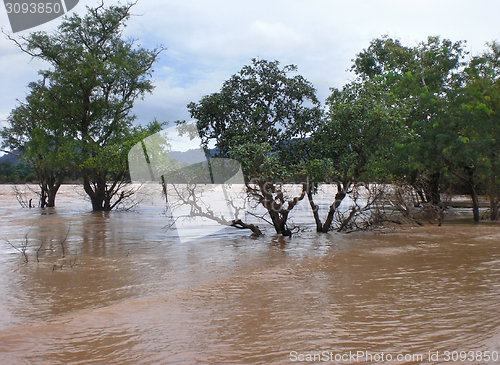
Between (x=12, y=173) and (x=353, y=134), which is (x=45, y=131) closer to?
(x=353, y=134)

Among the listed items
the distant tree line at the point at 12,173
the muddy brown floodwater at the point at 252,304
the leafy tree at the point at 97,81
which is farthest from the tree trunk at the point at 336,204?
the distant tree line at the point at 12,173

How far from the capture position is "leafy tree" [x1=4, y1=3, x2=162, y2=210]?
71.6 ft

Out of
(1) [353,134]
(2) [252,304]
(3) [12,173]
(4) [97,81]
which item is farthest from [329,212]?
(3) [12,173]

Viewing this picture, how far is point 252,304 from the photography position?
21.2 feet

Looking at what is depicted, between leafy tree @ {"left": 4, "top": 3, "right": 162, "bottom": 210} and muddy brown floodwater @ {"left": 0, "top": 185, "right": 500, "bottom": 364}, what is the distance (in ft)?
35.0

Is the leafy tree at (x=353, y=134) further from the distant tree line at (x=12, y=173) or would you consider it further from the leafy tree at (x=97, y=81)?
the distant tree line at (x=12, y=173)

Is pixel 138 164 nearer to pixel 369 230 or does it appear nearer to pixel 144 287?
pixel 369 230

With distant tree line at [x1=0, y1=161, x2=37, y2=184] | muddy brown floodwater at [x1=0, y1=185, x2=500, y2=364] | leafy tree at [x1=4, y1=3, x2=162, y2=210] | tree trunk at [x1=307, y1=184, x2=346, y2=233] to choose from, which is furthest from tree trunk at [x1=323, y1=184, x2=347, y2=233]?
distant tree line at [x1=0, y1=161, x2=37, y2=184]

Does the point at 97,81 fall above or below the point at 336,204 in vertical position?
above

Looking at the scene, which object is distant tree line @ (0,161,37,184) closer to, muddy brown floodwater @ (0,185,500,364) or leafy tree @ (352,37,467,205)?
leafy tree @ (352,37,467,205)

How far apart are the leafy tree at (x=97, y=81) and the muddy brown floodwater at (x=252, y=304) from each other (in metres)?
10.7

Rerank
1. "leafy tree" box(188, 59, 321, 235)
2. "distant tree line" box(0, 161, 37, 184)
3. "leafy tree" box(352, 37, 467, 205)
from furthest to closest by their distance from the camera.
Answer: "distant tree line" box(0, 161, 37, 184), "leafy tree" box(352, 37, 467, 205), "leafy tree" box(188, 59, 321, 235)

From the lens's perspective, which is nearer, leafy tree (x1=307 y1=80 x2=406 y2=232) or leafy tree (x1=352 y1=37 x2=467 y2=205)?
leafy tree (x1=307 y1=80 x2=406 y2=232)

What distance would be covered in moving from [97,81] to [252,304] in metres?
18.8
